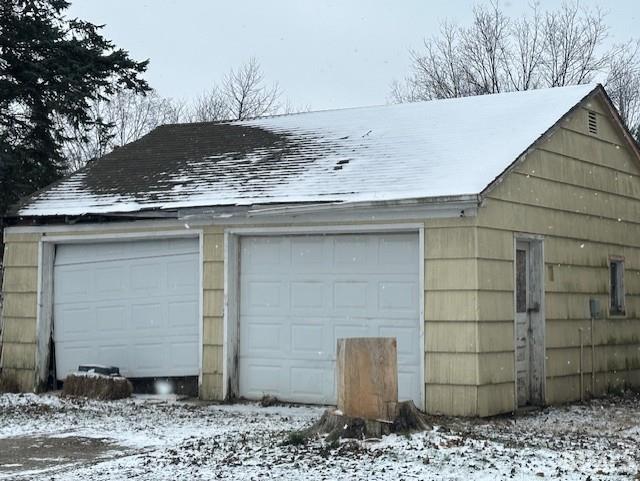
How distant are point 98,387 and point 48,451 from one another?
402 cm

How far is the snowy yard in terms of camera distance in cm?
722

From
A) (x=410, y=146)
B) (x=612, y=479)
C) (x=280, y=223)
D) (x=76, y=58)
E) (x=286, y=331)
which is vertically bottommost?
(x=612, y=479)

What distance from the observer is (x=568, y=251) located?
513 inches

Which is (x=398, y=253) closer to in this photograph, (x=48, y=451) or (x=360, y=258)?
(x=360, y=258)

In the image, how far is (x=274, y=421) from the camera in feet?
34.5

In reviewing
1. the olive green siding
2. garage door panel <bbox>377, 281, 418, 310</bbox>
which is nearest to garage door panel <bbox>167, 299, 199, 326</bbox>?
the olive green siding

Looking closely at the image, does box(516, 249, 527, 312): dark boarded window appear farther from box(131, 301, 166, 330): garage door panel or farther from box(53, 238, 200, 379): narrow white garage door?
box(131, 301, 166, 330): garage door panel

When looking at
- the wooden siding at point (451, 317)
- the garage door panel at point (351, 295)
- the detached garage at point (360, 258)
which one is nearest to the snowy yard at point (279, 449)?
the wooden siding at point (451, 317)

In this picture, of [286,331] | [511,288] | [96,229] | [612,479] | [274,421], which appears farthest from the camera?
[96,229]

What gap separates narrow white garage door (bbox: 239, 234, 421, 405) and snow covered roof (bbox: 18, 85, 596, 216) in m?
0.70

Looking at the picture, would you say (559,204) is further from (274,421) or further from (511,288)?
(274,421)

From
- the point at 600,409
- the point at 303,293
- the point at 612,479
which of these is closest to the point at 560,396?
the point at 600,409

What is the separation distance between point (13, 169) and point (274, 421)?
13508 mm

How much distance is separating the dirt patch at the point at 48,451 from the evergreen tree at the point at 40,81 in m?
13.3
